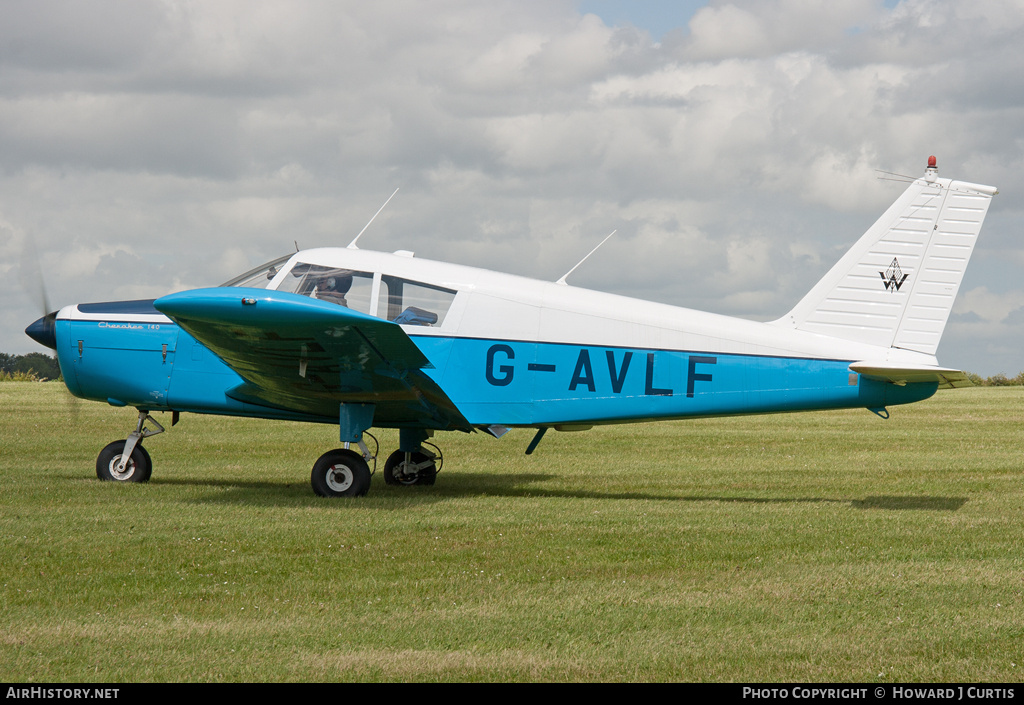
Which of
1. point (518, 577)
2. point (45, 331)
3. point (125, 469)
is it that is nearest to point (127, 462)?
point (125, 469)

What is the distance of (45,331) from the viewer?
11391mm

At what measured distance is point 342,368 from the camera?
9.84m

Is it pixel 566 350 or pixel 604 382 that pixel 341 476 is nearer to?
pixel 566 350

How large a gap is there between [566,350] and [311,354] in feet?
9.05

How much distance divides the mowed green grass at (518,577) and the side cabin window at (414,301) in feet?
6.50

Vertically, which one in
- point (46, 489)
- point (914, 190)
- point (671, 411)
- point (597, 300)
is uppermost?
point (914, 190)

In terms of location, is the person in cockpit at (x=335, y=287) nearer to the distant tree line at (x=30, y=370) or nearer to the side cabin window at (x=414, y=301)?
the side cabin window at (x=414, y=301)

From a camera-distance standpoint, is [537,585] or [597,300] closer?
[537,585]

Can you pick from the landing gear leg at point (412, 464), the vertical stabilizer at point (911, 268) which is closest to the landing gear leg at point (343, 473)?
the landing gear leg at point (412, 464)

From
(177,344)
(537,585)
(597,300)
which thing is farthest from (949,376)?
(177,344)

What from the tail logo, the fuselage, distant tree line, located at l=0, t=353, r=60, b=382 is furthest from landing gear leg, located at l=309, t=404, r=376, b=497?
distant tree line, located at l=0, t=353, r=60, b=382

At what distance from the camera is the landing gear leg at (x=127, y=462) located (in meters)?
11.5

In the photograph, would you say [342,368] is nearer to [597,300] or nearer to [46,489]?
[597,300]

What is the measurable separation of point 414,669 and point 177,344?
23.9 feet
